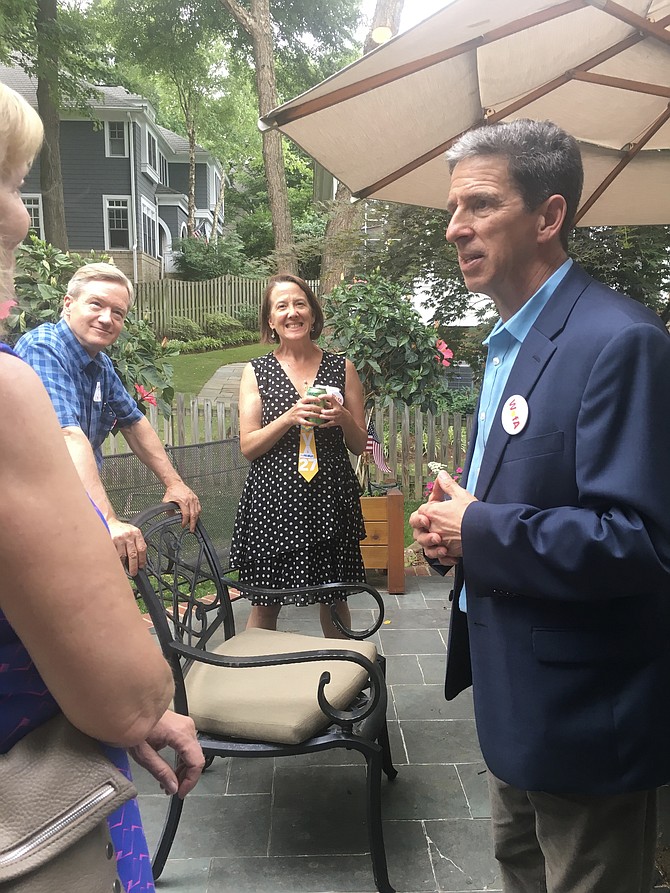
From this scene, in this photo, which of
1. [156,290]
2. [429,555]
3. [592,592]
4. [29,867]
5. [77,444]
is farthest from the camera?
[156,290]

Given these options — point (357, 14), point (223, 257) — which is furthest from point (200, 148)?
point (357, 14)

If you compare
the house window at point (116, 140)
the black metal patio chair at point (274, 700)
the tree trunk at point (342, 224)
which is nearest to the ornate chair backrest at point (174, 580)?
the black metal patio chair at point (274, 700)

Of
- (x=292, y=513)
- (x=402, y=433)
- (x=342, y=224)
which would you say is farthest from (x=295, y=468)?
(x=342, y=224)

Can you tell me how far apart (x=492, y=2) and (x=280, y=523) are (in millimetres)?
2068

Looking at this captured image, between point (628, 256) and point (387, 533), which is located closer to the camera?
point (387, 533)

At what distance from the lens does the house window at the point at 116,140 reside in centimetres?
2545

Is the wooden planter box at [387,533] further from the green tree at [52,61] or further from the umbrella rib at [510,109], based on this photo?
the green tree at [52,61]

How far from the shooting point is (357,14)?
20.4 meters

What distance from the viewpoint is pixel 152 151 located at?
96.3ft

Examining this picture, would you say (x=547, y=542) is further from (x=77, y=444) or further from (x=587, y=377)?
(x=77, y=444)

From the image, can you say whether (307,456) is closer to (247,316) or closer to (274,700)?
(274,700)

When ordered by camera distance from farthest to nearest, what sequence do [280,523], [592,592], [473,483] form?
[280,523] → [473,483] → [592,592]

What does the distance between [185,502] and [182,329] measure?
18058 mm

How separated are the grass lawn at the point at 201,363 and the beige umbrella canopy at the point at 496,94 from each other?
37.5 ft
